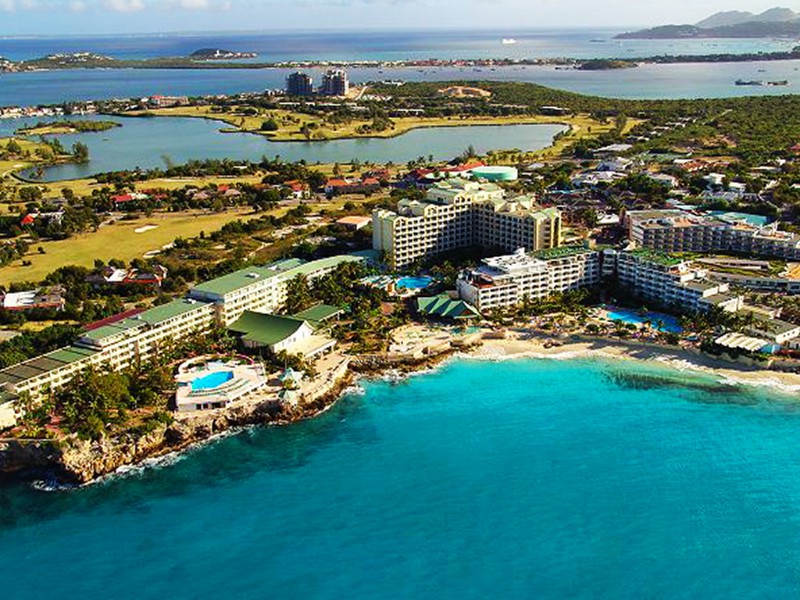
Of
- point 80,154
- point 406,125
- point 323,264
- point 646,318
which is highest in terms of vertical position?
point 406,125

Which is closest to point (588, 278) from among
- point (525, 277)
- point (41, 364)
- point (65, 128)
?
point (525, 277)

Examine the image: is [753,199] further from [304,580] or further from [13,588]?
[13,588]

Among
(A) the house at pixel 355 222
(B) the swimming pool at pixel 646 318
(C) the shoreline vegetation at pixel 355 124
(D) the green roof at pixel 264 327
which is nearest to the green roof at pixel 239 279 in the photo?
(D) the green roof at pixel 264 327

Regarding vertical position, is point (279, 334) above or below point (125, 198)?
below

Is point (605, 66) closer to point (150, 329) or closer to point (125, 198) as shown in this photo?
point (125, 198)

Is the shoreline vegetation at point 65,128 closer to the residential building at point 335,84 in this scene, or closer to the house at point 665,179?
the residential building at point 335,84

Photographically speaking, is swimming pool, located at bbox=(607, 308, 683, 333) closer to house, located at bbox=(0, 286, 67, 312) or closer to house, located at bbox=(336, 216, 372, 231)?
house, located at bbox=(336, 216, 372, 231)

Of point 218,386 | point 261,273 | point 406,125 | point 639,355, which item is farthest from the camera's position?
point 406,125

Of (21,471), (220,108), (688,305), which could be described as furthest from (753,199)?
(220,108)
